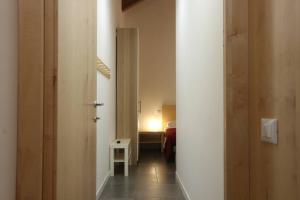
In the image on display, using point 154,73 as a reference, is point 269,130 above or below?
below

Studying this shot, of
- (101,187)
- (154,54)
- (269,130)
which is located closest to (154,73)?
(154,54)

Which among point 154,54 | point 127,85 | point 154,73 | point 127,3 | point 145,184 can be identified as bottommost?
point 145,184

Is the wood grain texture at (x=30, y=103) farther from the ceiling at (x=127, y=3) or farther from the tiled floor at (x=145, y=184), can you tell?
the ceiling at (x=127, y=3)

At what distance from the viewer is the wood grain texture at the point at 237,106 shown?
4.08 feet

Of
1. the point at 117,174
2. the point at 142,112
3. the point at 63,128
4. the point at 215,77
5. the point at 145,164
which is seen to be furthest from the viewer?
the point at 142,112

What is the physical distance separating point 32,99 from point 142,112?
5.82m

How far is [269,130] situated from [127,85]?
4.20 m

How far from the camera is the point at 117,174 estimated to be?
4.34 m

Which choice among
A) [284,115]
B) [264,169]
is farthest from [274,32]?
[264,169]

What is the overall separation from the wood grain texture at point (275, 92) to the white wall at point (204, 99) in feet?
1.44

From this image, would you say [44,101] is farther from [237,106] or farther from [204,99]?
[204,99]

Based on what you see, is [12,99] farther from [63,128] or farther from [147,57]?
[147,57]

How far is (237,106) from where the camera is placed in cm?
125

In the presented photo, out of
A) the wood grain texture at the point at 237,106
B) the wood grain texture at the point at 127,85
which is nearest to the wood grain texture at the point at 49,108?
the wood grain texture at the point at 237,106
